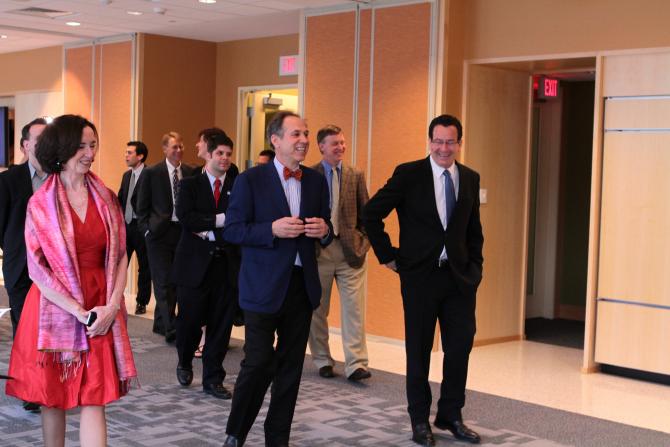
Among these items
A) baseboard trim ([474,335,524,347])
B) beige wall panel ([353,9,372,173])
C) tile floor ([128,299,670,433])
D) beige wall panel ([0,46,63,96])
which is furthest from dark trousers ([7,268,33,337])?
beige wall panel ([0,46,63,96])

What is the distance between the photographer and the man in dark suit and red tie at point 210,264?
634 centimetres

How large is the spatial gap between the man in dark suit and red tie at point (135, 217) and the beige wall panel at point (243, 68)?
2232mm

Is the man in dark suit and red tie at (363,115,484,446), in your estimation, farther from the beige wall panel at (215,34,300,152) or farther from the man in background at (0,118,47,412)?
the beige wall panel at (215,34,300,152)

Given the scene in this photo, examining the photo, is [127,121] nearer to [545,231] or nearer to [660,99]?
[545,231]

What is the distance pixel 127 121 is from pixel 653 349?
22.9 ft

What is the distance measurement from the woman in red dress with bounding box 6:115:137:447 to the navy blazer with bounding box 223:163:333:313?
0.88 metres

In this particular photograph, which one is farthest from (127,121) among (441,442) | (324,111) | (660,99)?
(441,442)

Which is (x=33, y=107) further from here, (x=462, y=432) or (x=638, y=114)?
(x=462, y=432)

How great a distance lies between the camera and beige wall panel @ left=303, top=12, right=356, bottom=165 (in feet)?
30.1

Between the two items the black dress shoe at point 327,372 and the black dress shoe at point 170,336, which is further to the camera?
the black dress shoe at point 170,336

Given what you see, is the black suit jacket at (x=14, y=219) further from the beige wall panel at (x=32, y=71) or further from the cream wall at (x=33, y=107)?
the beige wall panel at (x=32, y=71)

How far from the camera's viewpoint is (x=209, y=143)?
6.36 meters

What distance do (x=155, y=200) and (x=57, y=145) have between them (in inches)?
172

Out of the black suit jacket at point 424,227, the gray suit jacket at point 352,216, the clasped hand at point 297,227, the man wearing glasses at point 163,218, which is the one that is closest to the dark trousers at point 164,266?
the man wearing glasses at point 163,218
